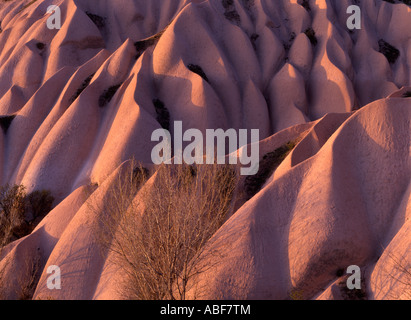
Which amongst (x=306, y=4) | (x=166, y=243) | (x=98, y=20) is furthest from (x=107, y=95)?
(x=306, y=4)

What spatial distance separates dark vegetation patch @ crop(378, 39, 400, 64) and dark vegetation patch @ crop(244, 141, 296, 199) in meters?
19.2

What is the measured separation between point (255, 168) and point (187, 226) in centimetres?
584

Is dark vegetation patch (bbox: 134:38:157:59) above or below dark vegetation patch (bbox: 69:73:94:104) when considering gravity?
below

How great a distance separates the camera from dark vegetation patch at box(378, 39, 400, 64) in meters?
32.4

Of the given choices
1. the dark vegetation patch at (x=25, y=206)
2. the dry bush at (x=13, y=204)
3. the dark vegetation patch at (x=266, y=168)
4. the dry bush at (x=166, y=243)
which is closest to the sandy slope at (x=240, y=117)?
the dark vegetation patch at (x=266, y=168)

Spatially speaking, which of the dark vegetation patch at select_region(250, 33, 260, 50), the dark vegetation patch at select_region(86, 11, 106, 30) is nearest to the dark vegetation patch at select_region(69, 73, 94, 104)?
the dark vegetation patch at select_region(86, 11, 106, 30)

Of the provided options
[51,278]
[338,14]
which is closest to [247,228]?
[51,278]

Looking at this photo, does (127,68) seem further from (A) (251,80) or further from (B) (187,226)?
(B) (187,226)

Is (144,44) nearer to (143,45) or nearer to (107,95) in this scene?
(143,45)

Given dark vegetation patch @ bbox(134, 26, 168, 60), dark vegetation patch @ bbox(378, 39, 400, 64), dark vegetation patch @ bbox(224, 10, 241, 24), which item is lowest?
dark vegetation patch @ bbox(378, 39, 400, 64)

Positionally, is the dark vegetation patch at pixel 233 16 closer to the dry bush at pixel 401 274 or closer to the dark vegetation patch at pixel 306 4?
the dark vegetation patch at pixel 306 4

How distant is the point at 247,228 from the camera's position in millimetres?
13523

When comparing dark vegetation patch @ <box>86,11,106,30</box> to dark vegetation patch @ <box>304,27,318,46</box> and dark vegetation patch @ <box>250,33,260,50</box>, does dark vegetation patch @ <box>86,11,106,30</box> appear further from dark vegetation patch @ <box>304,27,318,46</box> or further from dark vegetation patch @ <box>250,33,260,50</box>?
dark vegetation patch @ <box>304,27,318,46</box>

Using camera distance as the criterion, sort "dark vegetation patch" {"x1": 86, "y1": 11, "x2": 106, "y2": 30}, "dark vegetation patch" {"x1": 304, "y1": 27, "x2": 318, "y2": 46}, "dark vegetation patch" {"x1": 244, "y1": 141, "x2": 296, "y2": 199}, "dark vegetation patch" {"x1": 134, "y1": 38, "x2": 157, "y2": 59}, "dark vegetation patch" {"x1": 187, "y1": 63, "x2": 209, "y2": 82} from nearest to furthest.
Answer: "dark vegetation patch" {"x1": 244, "y1": 141, "x2": 296, "y2": 199}
"dark vegetation patch" {"x1": 187, "y1": 63, "x2": 209, "y2": 82}
"dark vegetation patch" {"x1": 134, "y1": 38, "x2": 157, "y2": 59}
"dark vegetation patch" {"x1": 304, "y1": 27, "x2": 318, "y2": 46}
"dark vegetation patch" {"x1": 86, "y1": 11, "x2": 106, "y2": 30}
